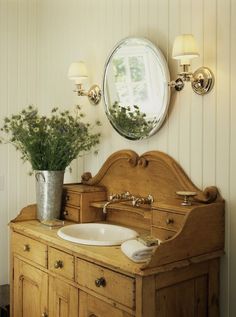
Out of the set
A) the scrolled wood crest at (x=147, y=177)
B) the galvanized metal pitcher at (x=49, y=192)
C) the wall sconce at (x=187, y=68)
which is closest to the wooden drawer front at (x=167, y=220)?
the scrolled wood crest at (x=147, y=177)

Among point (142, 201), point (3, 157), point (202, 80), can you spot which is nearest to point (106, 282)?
point (142, 201)

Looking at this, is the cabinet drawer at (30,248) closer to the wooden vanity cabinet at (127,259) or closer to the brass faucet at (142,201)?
the wooden vanity cabinet at (127,259)

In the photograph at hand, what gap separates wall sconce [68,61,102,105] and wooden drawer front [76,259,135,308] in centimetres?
112

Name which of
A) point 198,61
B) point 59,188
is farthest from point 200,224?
point 59,188

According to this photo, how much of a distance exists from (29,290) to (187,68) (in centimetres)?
148

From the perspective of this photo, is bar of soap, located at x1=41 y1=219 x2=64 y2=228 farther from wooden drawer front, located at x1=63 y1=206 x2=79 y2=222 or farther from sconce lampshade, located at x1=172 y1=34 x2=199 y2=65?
sconce lampshade, located at x1=172 y1=34 x2=199 y2=65

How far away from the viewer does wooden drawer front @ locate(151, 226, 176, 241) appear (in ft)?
5.92

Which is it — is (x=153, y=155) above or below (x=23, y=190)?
above

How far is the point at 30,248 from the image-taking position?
89.4 inches

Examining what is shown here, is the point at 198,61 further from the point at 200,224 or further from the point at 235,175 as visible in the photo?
the point at 200,224

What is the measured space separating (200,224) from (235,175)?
276 mm

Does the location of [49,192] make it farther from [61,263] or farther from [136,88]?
[136,88]

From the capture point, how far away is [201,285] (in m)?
1.83

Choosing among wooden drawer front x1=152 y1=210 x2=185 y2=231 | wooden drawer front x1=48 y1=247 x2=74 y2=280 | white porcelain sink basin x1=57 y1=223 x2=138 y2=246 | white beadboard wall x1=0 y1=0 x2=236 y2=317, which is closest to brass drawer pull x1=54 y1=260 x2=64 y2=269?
wooden drawer front x1=48 y1=247 x2=74 y2=280
